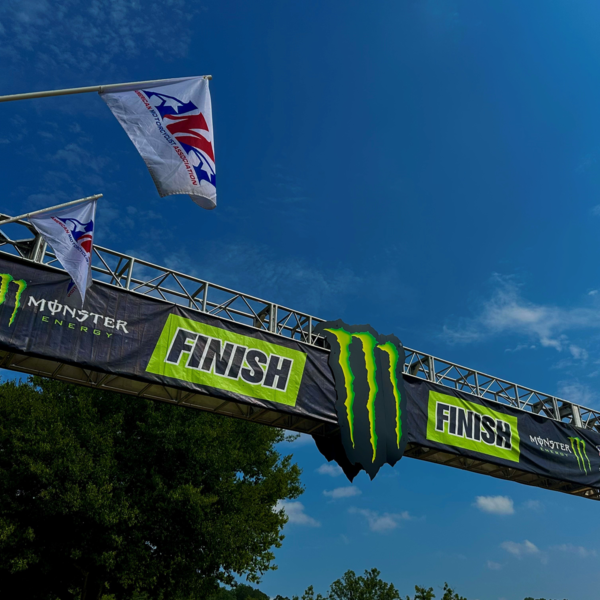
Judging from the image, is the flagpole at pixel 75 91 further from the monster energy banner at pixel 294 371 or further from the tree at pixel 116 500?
the tree at pixel 116 500

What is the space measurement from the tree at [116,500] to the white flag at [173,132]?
13.1 m

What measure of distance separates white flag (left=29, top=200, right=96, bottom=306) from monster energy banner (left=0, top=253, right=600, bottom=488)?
121cm

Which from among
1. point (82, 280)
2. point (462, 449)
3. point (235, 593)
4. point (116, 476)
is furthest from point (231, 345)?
point (235, 593)

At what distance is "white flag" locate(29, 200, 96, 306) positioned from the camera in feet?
27.7

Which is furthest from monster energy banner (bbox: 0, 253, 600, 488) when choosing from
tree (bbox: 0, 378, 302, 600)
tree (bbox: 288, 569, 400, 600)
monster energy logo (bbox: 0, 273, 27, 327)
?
tree (bbox: 288, 569, 400, 600)

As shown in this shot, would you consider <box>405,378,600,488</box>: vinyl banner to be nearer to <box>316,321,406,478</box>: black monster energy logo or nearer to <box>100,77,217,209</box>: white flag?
<box>316,321,406,478</box>: black monster energy logo

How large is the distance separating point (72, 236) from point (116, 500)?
11.9m

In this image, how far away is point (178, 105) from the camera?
7488 mm

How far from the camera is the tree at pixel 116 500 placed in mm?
17469

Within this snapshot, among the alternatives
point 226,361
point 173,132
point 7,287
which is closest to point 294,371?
point 226,361

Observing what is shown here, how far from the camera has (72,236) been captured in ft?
28.7

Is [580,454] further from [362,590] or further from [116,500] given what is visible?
[362,590]

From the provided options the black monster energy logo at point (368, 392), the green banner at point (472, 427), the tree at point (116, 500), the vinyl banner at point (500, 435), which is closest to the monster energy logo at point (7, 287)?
the black monster energy logo at point (368, 392)

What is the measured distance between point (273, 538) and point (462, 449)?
37.6 feet
